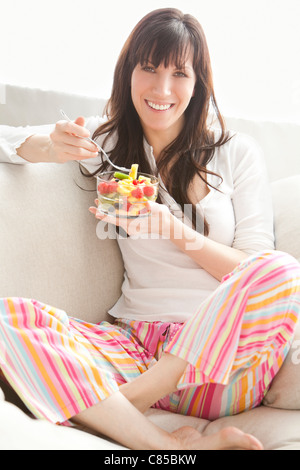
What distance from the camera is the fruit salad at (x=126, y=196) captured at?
1.31m

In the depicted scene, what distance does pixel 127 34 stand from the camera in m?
2.39

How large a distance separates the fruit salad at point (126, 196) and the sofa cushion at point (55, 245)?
26 cm

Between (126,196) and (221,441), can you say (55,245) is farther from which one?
(221,441)

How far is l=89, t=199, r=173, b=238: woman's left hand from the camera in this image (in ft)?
4.48

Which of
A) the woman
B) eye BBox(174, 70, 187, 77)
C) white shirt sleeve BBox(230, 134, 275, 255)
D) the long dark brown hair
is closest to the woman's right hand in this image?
the woman

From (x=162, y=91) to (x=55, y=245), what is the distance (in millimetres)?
524

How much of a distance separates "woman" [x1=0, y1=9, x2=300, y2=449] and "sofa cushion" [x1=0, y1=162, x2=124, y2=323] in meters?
0.06

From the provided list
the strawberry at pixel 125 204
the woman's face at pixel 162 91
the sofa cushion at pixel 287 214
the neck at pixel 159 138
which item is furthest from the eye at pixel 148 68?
the sofa cushion at pixel 287 214

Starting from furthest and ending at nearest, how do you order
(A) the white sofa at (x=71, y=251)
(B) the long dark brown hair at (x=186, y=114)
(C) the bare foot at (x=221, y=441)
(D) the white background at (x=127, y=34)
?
(D) the white background at (x=127, y=34) → (B) the long dark brown hair at (x=186, y=114) → (A) the white sofa at (x=71, y=251) → (C) the bare foot at (x=221, y=441)

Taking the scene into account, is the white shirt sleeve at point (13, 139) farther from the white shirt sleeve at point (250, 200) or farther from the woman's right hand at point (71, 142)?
the white shirt sleeve at point (250, 200)

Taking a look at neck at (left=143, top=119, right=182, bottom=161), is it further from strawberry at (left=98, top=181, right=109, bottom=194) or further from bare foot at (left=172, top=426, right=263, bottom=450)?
bare foot at (left=172, top=426, right=263, bottom=450)
